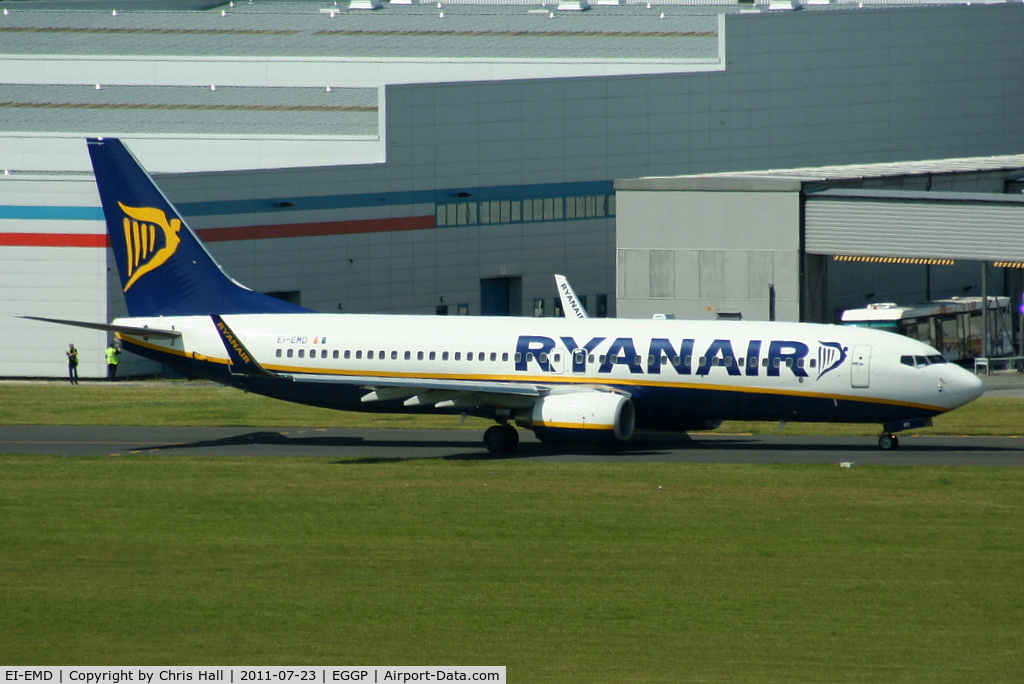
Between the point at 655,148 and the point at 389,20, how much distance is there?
62.8 feet

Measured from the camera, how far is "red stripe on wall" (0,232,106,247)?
6750 cm

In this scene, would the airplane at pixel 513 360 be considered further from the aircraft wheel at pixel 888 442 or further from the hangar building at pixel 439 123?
the hangar building at pixel 439 123

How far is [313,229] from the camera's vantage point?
7550 cm

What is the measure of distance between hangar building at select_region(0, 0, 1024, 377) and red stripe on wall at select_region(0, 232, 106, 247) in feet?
0.34

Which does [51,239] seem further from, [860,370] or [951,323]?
[951,323]

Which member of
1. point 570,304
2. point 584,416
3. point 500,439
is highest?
point 570,304

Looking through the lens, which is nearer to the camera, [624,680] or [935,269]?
[624,680]

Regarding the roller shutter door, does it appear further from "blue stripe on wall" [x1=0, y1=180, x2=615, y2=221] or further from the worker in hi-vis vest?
the worker in hi-vis vest

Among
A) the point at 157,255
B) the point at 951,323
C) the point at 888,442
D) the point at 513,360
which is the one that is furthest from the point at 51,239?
the point at 951,323

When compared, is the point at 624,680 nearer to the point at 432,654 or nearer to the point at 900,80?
the point at 432,654

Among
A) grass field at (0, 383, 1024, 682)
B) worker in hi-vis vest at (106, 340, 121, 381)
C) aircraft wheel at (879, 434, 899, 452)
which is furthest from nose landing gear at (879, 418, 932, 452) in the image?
worker in hi-vis vest at (106, 340, 121, 381)

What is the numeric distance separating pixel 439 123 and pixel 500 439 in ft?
129

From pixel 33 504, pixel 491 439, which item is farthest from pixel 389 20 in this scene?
pixel 33 504

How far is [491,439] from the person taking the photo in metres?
44.9
